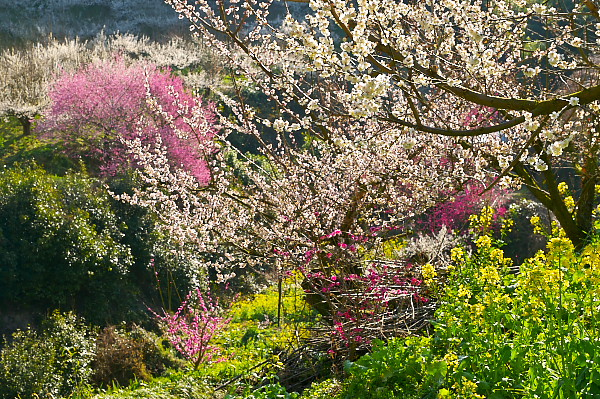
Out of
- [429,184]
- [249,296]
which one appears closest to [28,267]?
[249,296]

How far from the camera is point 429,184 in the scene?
5012mm

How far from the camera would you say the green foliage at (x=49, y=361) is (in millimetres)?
7262

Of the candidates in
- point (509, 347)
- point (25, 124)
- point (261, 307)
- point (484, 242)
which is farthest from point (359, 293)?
point (25, 124)

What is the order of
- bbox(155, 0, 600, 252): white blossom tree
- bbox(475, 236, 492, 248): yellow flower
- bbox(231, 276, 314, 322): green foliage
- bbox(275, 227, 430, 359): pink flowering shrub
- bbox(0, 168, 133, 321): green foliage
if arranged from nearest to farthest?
bbox(155, 0, 600, 252): white blossom tree
bbox(475, 236, 492, 248): yellow flower
bbox(275, 227, 430, 359): pink flowering shrub
bbox(0, 168, 133, 321): green foliage
bbox(231, 276, 314, 322): green foliage

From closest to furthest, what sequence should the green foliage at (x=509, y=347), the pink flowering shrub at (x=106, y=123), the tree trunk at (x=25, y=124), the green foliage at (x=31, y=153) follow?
1. the green foliage at (x=509, y=347)
2. the green foliage at (x=31, y=153)
3. the pink flowering shrub at (x=106, y=123)
4. the tree trunk at (x=25, y=124)

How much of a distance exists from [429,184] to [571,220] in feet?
5.37

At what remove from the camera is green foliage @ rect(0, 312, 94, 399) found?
726 centimetres

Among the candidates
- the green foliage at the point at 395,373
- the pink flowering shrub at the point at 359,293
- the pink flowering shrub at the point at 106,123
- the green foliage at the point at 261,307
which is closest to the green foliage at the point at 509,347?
the green foliage at the point at 395,373

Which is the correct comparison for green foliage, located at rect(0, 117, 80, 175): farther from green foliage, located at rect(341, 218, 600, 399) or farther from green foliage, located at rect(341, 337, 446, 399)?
green foliage, located at rect(341, 218, 600, 399)

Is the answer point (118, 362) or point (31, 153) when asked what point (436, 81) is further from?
point (31, 153)

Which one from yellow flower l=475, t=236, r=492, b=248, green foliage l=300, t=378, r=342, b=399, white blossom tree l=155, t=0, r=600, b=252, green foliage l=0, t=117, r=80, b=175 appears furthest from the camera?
green foliage l=0, t=117, r=80, b=175

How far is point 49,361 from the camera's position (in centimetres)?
766

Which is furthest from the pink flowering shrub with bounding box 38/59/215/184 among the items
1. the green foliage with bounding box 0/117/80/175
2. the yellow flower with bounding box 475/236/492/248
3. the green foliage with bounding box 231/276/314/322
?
the yellow flower with bounding box 475/236/492/248

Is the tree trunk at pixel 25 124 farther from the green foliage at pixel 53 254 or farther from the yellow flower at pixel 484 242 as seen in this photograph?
the yellow flower at pixel 484 242
